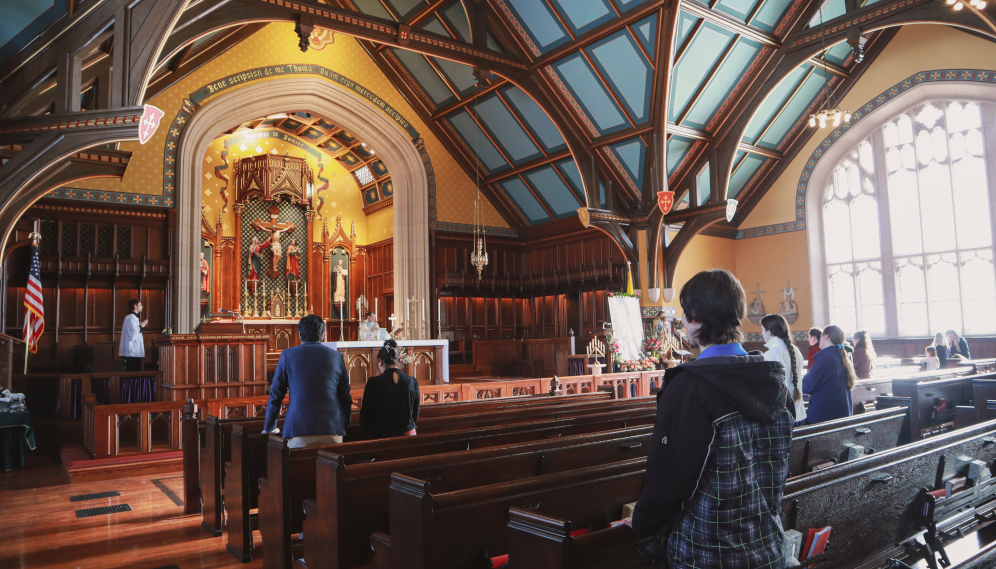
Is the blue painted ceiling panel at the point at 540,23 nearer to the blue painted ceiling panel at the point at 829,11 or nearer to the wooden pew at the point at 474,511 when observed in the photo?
the blue painted ceiling panel at the point at 829,11

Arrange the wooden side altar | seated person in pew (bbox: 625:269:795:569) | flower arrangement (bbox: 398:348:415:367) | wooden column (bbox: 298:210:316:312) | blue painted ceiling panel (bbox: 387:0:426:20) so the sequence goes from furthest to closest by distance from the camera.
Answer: wooden column (bbox: 298:210:316:312) → blue painted ceiling panel (bbox: 387:0:426:20) → flower arrangement (bbox: 398:348:415:367) → the wooden side altar → seated person in pew (bbox: 625:269:795:569)

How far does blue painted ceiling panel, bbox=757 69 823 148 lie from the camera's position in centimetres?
1245

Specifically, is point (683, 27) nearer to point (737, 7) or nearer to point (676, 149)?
point (737, 7)

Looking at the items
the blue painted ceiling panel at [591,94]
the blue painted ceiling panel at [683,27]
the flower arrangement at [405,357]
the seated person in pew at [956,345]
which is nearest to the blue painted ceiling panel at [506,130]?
the blue painted ceiling panel at [591,94]

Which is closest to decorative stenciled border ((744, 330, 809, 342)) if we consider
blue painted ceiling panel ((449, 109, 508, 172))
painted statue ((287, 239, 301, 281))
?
blue painted ceiling panel ((449, 109, 508, 172))

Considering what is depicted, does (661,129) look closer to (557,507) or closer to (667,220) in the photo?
(667,220)

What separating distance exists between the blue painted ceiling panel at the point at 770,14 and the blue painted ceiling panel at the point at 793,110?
6.94 ft

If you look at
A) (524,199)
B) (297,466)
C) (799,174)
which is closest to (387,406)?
(297,466)

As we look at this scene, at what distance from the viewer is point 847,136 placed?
1295 cm

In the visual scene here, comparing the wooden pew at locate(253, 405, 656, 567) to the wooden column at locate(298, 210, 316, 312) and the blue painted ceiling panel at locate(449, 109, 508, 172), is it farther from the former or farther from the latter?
the wooden column at locate(298, 210, 316, 312)

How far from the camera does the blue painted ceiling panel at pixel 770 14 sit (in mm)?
10336

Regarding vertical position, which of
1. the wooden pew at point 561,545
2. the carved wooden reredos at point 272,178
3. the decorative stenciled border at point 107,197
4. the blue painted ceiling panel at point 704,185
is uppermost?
the carved wooden reredos at point 272,178

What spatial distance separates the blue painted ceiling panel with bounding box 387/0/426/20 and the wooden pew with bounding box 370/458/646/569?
11.3 m

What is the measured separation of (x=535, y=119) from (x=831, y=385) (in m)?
9.43
